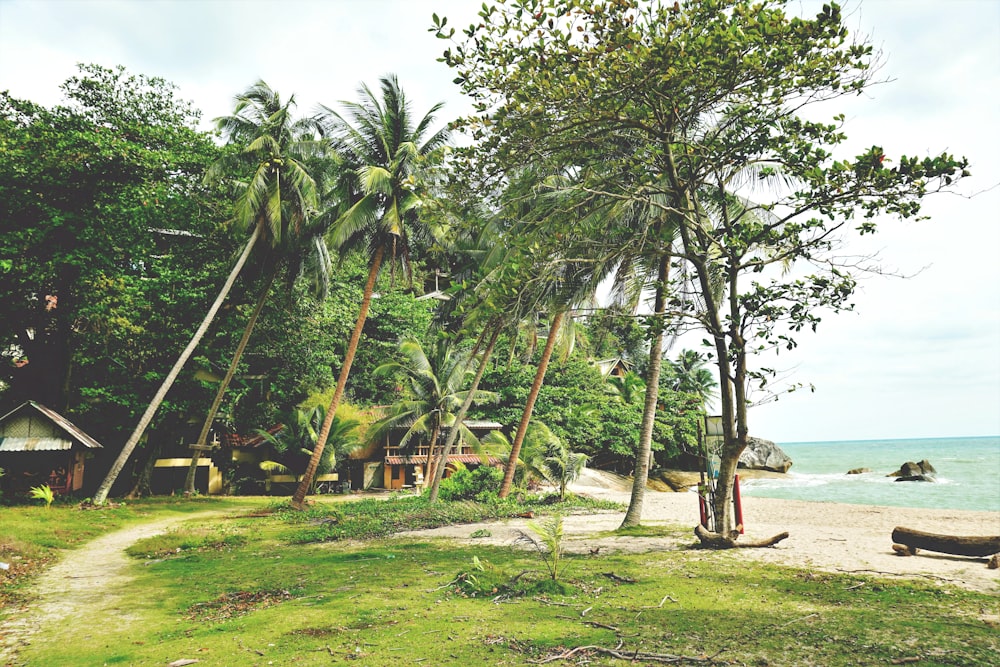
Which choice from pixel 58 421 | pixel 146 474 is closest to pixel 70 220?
pixel 58 421

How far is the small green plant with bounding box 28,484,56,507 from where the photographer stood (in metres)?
15.5

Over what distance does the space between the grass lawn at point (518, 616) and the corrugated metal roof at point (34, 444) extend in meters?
8.67

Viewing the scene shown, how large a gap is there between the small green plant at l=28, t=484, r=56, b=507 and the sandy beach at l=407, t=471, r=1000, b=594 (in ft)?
33.9

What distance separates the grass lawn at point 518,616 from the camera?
4.59 m

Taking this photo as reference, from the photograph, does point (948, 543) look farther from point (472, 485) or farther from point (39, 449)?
point (39, 449)

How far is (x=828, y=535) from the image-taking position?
39.3 feet

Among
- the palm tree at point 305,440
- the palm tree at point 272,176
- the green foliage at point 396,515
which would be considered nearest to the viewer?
the green foliage at point 396,515

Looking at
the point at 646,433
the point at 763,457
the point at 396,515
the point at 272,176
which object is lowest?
the point at 763,457

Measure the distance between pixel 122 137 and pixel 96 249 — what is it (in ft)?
11.3

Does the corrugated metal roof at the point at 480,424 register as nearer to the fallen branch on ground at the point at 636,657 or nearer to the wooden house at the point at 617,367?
the wooden house at the point at 617,367

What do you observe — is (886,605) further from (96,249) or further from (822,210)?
(96,249)

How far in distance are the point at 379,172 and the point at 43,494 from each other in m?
12.7

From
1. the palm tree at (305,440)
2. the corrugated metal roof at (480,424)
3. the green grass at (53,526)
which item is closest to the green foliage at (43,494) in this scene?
the green grass at (53,526)

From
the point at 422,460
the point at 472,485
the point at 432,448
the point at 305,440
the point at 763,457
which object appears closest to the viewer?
the point at 472,485
